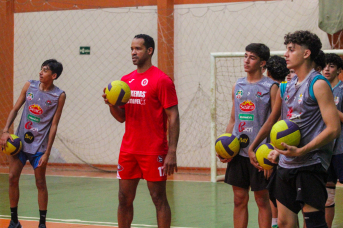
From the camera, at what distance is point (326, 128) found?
3.66 m

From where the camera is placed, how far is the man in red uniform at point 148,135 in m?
4.69

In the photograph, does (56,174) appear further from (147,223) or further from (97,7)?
(147,223)

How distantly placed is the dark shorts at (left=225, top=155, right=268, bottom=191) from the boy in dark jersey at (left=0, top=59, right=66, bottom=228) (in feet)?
7.63

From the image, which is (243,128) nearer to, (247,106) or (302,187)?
(247,106)

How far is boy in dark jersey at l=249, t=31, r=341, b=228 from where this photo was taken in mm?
3670

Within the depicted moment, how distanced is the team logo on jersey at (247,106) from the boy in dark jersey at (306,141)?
94cm

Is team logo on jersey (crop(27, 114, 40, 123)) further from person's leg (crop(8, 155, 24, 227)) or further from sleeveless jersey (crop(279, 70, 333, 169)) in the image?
sleeveless jersey (crop(279, 70, 333, 169))

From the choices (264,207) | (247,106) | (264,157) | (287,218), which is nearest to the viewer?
(287,218)

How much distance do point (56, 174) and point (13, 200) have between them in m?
5.79

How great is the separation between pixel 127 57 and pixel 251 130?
323 inches

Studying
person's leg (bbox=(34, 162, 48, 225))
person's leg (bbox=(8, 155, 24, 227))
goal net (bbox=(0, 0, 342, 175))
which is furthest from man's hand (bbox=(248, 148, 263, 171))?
goal net (bbox=(0, 0, 342, 175))

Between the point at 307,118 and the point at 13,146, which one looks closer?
the point at 307,118

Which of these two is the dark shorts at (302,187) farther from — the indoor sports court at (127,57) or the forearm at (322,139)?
the indoor sports court at (127,57)

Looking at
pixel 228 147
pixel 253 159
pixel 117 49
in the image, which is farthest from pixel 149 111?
pixel 117 49
